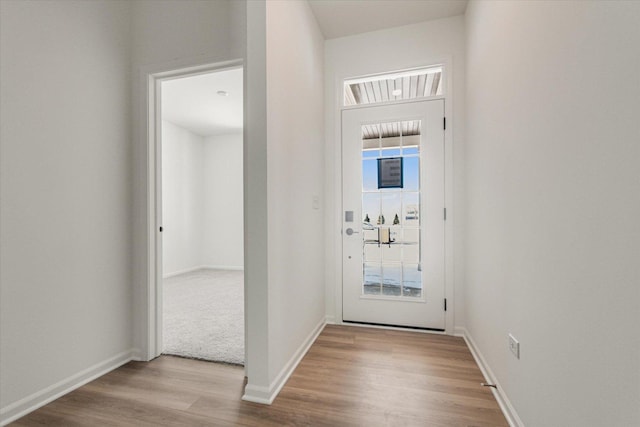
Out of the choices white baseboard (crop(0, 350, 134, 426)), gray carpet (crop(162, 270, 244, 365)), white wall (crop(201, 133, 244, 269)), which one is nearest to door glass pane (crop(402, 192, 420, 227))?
gray carpet (crop(162, 270, 244, 365))

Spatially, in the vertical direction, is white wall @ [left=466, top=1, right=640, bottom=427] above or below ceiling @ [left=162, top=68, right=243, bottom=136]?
below

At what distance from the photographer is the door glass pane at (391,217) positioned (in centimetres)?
288

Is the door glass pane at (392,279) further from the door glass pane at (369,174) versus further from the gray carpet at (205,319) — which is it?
the gray carpet at (205,319)

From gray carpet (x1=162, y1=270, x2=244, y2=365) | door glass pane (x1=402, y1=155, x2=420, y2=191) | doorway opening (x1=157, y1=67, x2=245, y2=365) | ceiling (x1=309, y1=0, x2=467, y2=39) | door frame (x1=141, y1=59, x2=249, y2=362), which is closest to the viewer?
door frame (x1=141, y1=59, x2=249, y2=362)

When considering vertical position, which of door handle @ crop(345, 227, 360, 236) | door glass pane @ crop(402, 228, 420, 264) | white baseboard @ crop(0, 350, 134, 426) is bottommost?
white baseboard @ crop(0, 350, 134, 426)

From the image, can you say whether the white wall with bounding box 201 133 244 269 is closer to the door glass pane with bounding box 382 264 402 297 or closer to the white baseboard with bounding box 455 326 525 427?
the door glass pane with bounding box 382 264 402 297

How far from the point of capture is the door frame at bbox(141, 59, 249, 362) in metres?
2.29

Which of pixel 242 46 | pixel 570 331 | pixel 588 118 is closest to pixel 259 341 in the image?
pixel 570 331

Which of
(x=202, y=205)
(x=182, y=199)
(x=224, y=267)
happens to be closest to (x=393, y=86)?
(x=182, y=199)

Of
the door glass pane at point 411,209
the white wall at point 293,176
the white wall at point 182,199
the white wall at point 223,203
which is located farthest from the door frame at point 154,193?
the white wall at point 223,203

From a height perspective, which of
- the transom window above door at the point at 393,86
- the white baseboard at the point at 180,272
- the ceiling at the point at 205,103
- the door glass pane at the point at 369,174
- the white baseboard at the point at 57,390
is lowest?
the white baseboard at the point at 180,272

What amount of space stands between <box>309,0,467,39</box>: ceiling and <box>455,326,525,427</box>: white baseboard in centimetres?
290

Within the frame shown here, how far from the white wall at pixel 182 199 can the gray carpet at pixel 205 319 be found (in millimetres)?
740

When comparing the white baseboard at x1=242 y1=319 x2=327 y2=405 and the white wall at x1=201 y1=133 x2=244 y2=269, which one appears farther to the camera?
the white wall at x1=201 y1=133 x2=244 y2=269
